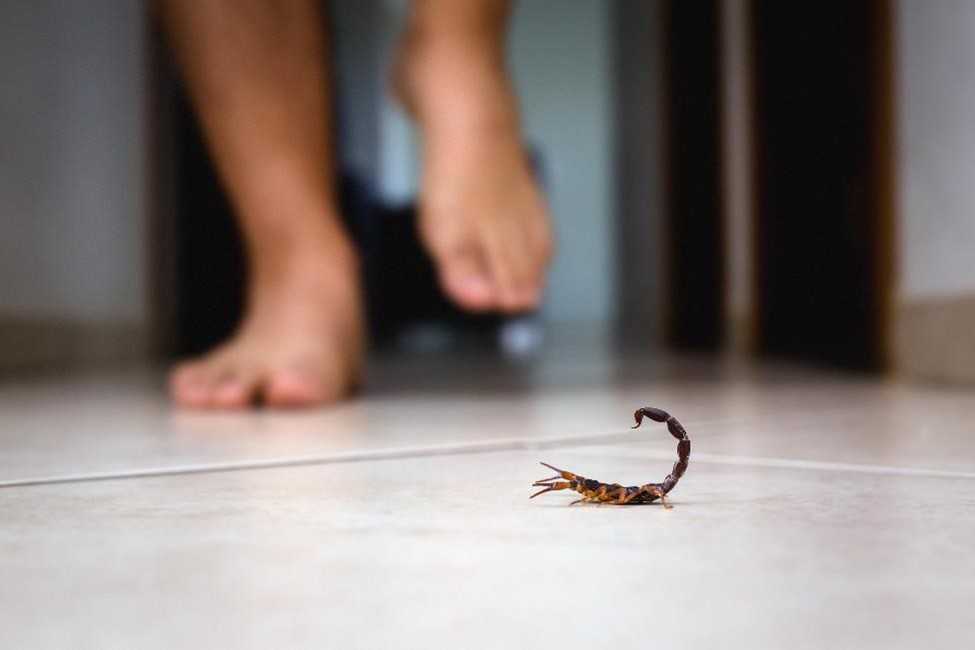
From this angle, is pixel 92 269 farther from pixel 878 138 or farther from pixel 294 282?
pixel 878 138

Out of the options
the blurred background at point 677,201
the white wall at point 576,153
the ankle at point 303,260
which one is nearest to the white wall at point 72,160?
the blurred background at point 677,201

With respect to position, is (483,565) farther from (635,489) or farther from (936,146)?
(936,146)

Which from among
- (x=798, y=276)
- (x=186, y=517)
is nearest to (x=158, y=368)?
(x=798, y=276)

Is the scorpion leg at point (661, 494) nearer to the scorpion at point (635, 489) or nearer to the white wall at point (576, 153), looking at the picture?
the scorpion at point (635, 489)

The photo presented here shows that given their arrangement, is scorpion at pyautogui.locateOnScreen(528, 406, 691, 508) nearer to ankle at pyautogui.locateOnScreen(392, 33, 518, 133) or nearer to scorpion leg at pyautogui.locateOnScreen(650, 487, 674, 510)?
scorpion leg at pyautogui.locateOnScreen(650, 487, 674, 510)

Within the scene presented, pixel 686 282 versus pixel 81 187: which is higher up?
pixel 81 187
